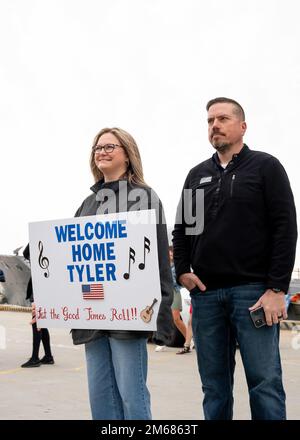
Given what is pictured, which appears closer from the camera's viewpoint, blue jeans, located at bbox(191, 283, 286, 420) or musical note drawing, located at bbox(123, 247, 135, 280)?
musical note drawing, located at bbox(123, 247, 135, 280)

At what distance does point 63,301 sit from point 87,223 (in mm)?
420

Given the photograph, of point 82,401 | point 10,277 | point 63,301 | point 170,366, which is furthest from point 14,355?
point 10,277

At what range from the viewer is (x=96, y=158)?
3.31 m

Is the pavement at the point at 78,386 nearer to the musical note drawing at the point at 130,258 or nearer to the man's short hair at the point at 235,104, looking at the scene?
the musical note drawing at the point at 130,258

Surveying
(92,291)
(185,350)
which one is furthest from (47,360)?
(92,291)

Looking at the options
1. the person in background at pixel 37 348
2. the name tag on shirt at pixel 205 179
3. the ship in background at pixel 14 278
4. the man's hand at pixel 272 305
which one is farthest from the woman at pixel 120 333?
the ship in background at pixel 14 278

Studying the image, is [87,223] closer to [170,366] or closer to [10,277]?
[170,366]

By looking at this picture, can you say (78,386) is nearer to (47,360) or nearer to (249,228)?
(47,360)

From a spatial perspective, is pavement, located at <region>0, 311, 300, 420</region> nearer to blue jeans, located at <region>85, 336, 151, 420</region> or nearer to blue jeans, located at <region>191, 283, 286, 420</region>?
blue jeans, located at <region>191, 283, 286, 420</region>

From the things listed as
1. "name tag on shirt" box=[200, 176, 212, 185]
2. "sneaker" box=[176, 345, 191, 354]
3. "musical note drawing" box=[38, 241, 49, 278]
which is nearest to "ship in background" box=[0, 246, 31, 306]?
"sneaker" box=[176, 345, 191, 354]

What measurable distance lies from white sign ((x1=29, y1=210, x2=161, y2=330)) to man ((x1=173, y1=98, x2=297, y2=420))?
47cm

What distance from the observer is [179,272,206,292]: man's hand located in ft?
11.0

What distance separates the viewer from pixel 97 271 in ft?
10.3

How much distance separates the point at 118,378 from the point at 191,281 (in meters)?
0.68
